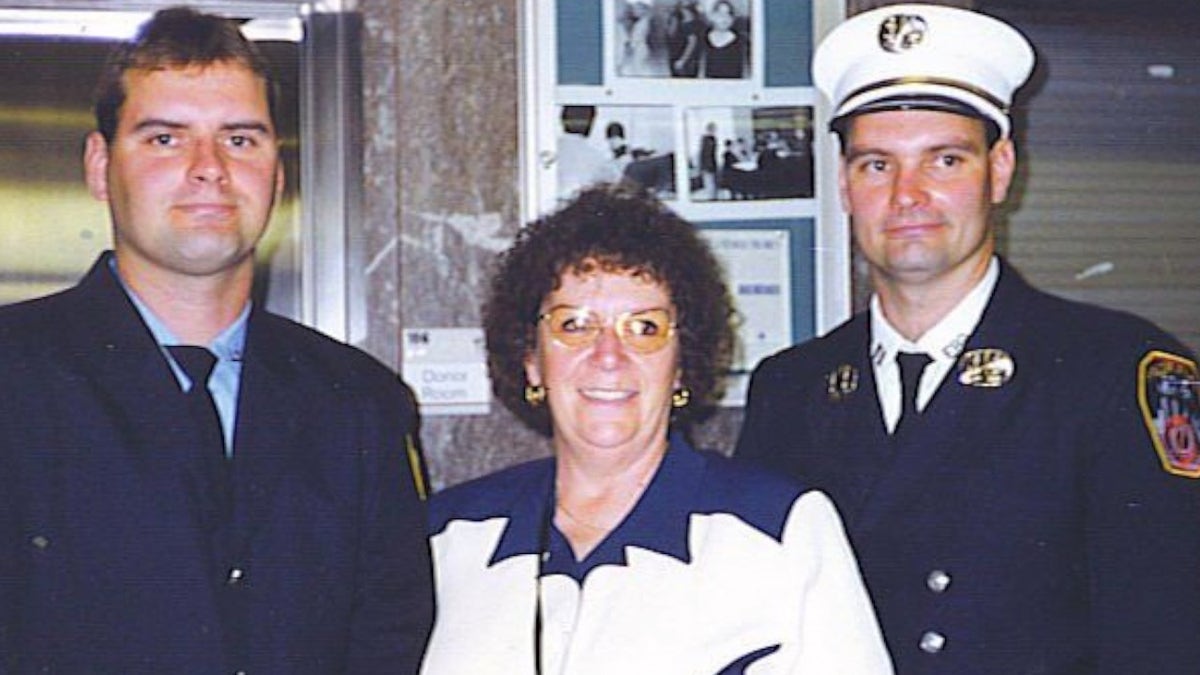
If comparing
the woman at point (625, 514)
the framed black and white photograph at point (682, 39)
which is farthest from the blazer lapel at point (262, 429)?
the framed black and white photograph at point (682, 39)

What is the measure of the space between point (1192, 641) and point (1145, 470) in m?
0.21

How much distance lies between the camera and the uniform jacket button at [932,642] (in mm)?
2213

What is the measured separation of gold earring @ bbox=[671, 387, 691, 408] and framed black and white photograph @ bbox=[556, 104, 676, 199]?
0.62 metres

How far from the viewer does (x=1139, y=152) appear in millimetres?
3342

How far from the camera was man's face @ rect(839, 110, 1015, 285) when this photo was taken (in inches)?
91.2

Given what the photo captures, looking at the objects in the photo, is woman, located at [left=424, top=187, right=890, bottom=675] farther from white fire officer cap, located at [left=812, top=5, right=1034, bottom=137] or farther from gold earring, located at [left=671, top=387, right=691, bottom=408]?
white fire officer cap, located at [left=812, top=5, right=1034, bottom=137]

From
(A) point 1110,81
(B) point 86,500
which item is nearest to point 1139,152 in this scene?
(A) point 1110,81

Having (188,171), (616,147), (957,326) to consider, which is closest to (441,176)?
(616,147)

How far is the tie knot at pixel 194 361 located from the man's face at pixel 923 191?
2.81 ft

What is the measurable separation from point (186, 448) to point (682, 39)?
4.13ft

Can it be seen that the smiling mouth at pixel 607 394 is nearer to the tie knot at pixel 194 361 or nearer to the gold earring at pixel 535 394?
the gold earring at pixel 535 394

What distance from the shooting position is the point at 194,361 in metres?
2.17

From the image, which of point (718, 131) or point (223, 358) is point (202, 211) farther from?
point (718, 131)

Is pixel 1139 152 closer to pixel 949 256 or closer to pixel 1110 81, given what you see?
pixel 1110 81
